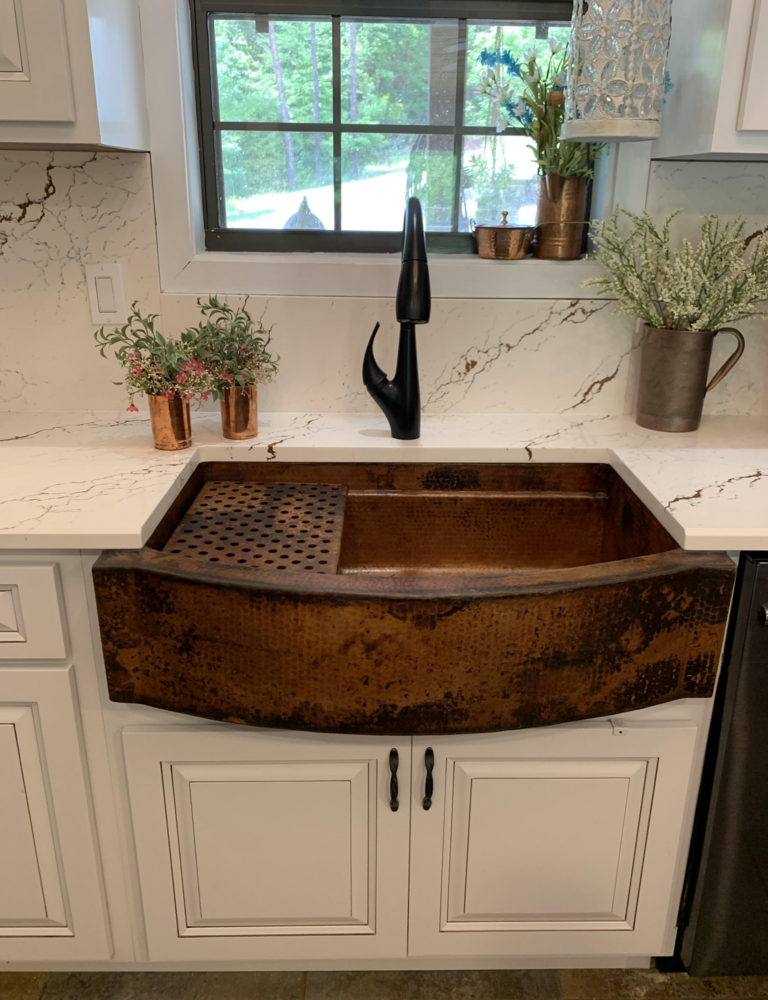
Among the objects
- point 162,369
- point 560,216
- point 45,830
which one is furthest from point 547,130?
point 45,830

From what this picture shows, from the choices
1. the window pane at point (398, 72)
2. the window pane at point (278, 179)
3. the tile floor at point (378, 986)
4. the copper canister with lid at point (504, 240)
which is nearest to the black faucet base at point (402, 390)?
the copper canister with lid at point (504, 240)

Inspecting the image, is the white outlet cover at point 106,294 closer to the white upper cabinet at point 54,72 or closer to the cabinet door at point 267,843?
the white upper cabinet at point 54,72

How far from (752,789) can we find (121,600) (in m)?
0.99

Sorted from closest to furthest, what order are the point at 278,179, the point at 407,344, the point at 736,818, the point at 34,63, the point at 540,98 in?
1. the point at 34,63
2. the point at 736,818
3. the point at 407,344
4. the point at 540,98
5. the point at 278,179

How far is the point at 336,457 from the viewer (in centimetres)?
149

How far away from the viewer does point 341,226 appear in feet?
5.74

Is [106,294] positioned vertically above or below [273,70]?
below

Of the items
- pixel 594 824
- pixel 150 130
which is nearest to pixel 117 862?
pixel 594 824

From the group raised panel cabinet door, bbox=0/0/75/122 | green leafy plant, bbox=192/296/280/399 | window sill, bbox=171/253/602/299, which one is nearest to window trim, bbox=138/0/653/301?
window sill, bbox=171/253/602/299

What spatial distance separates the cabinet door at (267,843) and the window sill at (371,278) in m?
0.88

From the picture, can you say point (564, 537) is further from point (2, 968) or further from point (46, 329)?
point (2, 968)

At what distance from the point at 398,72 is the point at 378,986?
5.81 feet

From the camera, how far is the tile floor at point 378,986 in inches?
56.1

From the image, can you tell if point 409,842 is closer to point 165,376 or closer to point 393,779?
point 393,779
